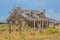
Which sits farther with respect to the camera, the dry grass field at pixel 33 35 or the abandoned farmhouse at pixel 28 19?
the abandoned farmhouse at pixel 28 19

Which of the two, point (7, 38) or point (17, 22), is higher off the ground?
point (7, 38)

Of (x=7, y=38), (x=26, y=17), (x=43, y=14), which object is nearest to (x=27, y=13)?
(x=26, y=17)

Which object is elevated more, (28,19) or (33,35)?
(33,35)

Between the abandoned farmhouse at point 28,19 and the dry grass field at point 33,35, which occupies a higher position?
the dry grass field at point 33,35

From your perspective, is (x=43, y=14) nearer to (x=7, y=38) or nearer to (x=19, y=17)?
(x=19, y=17)

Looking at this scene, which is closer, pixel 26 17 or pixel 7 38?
pixel 7 38

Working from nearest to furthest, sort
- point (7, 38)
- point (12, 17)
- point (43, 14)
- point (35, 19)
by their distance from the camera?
point (7, 38) → point (35, 19) → point (12, 17) → point (43, 14)

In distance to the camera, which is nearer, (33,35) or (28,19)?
(33,35)

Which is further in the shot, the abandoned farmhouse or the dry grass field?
the abandoned farmhouse

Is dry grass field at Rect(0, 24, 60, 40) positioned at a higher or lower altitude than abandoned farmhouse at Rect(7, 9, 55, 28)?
higher

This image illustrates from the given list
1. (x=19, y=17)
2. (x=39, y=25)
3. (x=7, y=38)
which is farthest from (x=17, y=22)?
(x=7, y=38)

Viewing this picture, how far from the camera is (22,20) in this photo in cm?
6347

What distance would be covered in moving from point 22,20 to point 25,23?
1.01m

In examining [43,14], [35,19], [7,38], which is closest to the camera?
[7,38]
